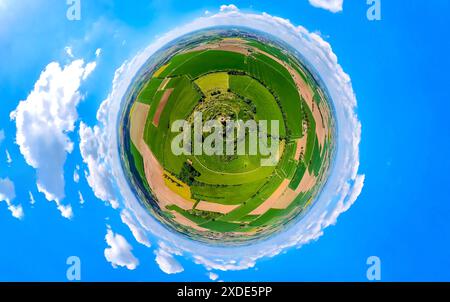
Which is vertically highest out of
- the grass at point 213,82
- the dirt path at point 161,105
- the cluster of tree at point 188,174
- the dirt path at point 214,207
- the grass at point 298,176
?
the grass at point 213,82

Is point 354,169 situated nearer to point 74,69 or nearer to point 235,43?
point 235,43

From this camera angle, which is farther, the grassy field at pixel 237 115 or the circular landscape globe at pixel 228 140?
the grassy field at pixel 237 115

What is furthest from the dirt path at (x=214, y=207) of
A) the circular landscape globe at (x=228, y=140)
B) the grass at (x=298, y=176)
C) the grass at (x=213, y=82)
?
the grass at (x=213, y=82)

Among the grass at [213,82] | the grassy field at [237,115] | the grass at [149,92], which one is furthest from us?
the grass at [213,82]

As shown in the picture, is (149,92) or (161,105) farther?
(161,105)

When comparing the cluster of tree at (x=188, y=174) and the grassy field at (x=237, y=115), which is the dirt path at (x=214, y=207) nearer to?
the grassy field at (x=237, y=115)

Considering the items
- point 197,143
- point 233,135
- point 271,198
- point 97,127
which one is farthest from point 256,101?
point 97,127

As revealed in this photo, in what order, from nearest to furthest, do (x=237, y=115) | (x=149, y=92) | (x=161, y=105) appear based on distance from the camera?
(x=149, y=92) < (x=161, y=105) < (x=237, y=115)

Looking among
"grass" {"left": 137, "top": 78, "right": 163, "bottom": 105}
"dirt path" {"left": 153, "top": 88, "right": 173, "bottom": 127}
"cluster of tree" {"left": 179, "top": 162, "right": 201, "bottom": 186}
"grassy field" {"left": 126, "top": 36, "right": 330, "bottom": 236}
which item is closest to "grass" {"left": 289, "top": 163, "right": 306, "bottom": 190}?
"grassy field" {"left": 126, "top": 36, "right": 330, "bottom": 236}

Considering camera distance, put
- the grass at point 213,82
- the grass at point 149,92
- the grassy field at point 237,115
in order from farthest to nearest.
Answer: the grass at point 213,82
the grassy field at point 237,115
the grass at point 149,92

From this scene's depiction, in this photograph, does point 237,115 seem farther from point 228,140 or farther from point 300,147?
point 300,147

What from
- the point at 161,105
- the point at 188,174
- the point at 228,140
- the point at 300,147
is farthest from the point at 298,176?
the point at 161,105
